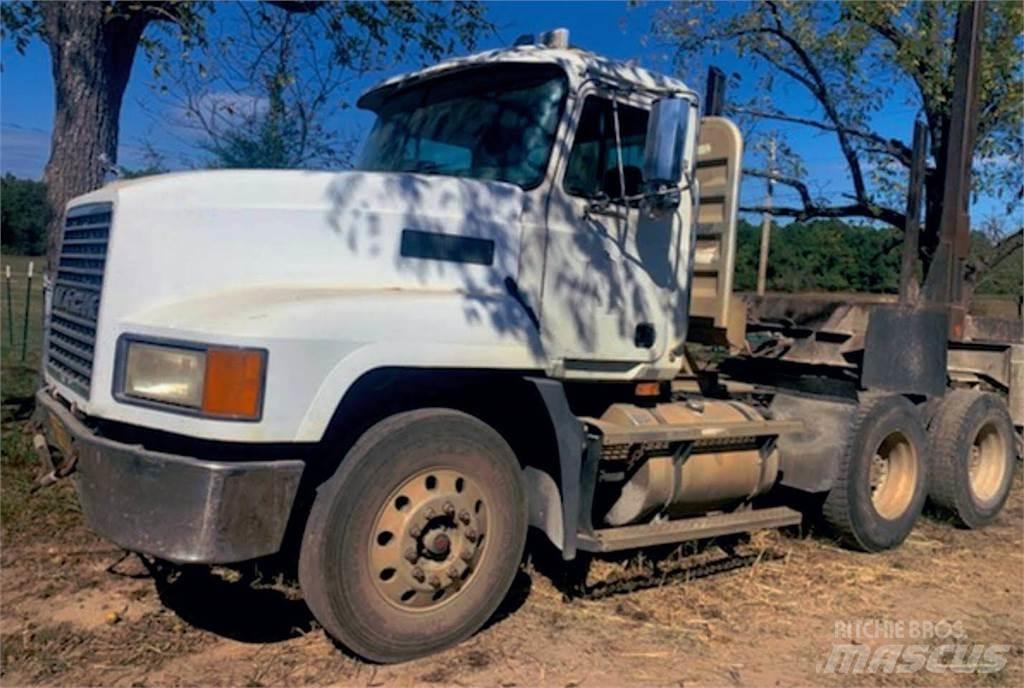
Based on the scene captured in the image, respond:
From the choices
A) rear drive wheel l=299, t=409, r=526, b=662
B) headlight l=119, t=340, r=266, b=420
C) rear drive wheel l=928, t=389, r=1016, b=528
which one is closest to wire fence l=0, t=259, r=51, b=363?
headlight l=119, t=340, r=266, b=420

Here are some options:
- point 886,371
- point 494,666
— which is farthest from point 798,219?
point 494,666

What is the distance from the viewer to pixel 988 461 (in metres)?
7.90

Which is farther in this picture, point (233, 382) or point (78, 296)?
point (78, 296)

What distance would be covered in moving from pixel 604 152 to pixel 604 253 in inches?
21.9

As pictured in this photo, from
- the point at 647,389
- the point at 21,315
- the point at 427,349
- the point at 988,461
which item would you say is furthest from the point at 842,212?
the point at 21,315

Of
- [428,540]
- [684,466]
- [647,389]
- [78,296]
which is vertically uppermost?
[78,296]

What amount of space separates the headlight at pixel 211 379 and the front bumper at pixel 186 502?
22 centimetres

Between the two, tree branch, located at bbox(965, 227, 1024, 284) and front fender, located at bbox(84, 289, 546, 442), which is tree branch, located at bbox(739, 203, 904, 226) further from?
front fender, located at bbox(84, 289, 546, 442)

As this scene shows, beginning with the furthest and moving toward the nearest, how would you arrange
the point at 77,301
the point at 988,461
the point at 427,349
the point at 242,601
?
the point at 988,461 < the point at 242,601 < the point at 77,301 < the point at 427,349

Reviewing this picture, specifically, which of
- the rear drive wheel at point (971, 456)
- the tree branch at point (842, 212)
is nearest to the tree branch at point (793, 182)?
the tree branch at point (842, 212)

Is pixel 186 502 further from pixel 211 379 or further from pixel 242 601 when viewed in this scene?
pixel 242 601

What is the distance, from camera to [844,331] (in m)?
7.23

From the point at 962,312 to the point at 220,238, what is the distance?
6264 mm

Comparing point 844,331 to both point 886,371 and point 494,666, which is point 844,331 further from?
point 494,666
